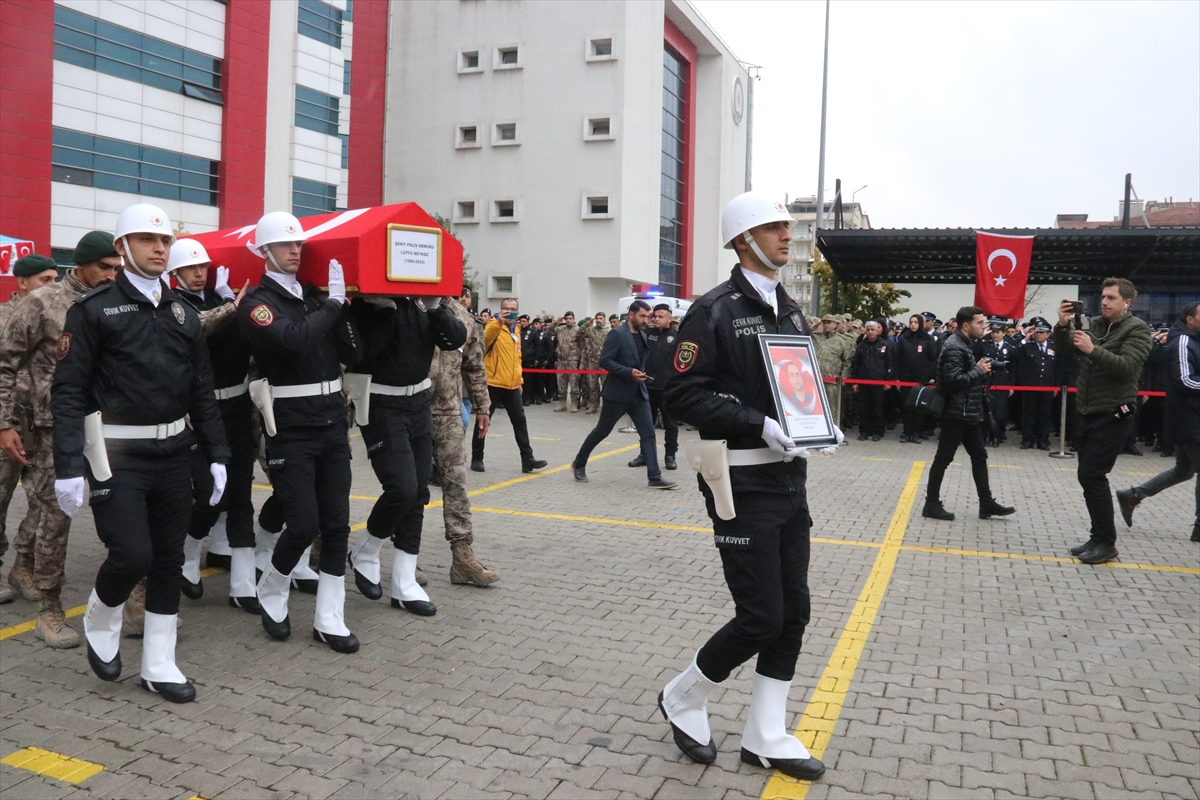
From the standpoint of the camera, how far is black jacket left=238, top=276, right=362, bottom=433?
514cm

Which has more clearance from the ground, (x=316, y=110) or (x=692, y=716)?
(x=316, y=110)

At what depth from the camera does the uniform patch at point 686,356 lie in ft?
12.7

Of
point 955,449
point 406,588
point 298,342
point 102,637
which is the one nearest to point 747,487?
point 298,342

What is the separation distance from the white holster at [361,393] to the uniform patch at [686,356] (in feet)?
8.35

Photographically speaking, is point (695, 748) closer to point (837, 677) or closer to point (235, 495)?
point (837, 677)

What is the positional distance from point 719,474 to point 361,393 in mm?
2777

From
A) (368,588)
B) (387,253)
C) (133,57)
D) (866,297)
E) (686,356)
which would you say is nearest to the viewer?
(686,356)

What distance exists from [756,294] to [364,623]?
3.37 m

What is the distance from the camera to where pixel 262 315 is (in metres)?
5.17

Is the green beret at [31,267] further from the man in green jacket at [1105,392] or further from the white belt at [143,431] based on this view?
the man in green jacket at [1105,392]

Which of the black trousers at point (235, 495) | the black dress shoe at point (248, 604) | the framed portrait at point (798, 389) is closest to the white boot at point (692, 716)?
the framed portrait at point (798, 389)

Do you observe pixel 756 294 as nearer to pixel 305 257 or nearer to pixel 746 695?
pixel 746 695

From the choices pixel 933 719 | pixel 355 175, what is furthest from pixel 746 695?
pixel 355 175

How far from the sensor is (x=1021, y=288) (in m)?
16.4
